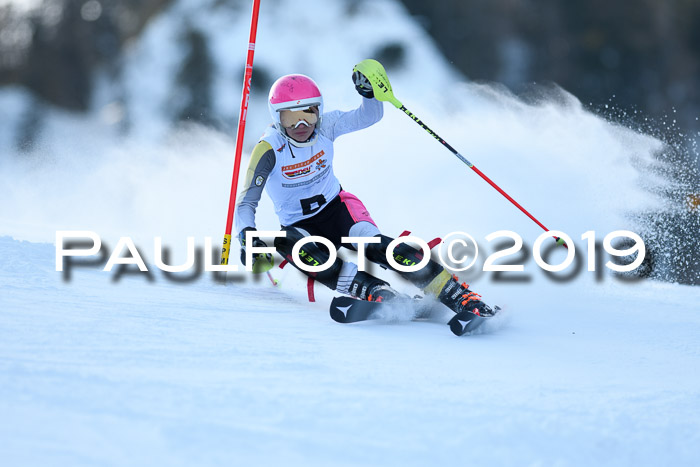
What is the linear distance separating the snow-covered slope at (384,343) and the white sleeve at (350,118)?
88cm

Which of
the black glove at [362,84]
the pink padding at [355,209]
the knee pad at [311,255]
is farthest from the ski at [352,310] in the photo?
the black glove at [362,84]

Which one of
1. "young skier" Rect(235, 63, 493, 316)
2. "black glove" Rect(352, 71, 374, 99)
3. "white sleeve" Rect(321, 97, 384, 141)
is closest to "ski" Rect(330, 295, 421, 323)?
"young skier" Rect(235, 63, 493, 316)

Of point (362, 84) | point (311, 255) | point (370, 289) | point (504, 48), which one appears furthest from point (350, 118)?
point (504, 48)

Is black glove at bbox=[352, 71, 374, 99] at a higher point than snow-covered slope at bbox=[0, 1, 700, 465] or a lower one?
higher

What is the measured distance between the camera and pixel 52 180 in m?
8.44

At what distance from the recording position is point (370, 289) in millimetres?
3578

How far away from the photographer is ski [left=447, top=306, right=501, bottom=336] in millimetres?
3270

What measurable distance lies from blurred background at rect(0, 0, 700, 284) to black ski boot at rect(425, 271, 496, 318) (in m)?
18.6

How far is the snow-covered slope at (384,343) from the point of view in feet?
6.65

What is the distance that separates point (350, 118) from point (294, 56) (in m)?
25.2

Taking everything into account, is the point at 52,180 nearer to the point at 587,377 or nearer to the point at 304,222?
the point at 304,222

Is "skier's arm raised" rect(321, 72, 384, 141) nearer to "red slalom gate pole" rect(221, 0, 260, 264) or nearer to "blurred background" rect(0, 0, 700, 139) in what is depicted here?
"red slalom gate pole" rect(221, 0, 260, 264)

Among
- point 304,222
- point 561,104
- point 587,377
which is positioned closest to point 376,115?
point 304,222

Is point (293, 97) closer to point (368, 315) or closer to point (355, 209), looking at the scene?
point (355, 209)
